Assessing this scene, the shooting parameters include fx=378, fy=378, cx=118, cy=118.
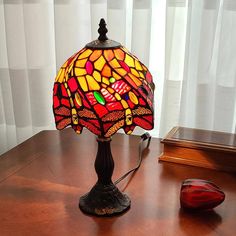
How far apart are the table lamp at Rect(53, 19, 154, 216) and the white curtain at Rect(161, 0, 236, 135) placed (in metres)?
0.57

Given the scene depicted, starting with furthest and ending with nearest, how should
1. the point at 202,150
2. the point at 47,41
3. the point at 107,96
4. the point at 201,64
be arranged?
the point at 47,41 < the point at 201,64 < the point at 202,150 < the point at 107,96

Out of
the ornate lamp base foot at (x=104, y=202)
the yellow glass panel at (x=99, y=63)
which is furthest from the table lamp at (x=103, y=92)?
the ornate lamp base foot at (x=104, y=202)

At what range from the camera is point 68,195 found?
0.81m

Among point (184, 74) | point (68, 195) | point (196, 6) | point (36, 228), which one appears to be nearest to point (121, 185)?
point (68, 195)

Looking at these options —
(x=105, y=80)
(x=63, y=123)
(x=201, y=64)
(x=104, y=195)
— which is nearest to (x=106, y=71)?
(x=105, y=80)

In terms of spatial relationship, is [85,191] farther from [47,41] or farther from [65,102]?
[47,41]

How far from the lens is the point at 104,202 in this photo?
2.48ft

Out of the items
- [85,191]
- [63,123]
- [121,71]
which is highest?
[121,71]

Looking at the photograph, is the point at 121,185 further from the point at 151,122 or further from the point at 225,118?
the point at 225,118

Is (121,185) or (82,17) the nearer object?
(121,185)

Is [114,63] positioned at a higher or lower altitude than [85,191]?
higher

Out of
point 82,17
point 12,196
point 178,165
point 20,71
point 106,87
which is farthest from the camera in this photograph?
point 20,71

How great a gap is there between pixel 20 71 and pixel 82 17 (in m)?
0.31

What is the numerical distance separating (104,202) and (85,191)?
84mm
